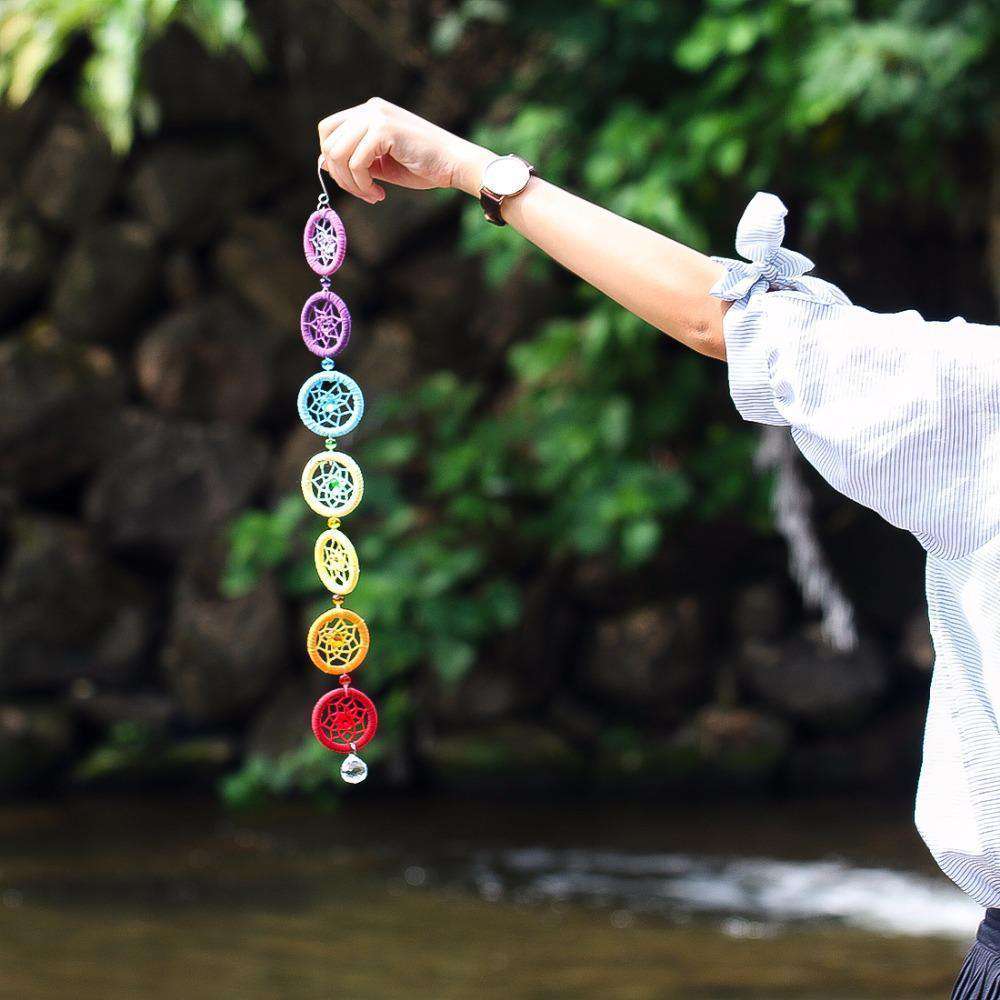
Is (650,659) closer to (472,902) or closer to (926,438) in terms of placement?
(472,902)

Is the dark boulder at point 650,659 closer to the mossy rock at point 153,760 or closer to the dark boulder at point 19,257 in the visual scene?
the mossy rock at point 153,760

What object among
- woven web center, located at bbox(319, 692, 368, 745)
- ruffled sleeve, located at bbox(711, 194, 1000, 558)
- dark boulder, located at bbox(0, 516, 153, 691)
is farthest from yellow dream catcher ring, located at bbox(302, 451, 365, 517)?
dark boulder, located at bbox(0, 516, 153, 691)

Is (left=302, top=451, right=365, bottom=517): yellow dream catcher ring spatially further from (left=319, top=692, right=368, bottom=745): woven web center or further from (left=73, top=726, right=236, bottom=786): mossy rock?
(left=73, top=726, right=236, bottom=786): mossy rock

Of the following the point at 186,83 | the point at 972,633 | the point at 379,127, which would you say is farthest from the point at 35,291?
the point at 972,633

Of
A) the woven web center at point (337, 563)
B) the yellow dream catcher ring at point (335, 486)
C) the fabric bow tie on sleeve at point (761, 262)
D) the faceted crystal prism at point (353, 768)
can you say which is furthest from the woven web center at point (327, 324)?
the fabric bow tie on sleeve at point (761, 262)

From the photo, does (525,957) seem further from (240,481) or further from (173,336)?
(173,336)

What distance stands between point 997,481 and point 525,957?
3.71 metres

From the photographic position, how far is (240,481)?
23.2 feet

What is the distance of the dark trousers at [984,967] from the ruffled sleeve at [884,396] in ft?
1.18

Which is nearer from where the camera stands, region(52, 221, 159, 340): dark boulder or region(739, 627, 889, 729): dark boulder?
region(739, 627, 889, 729): dark boulder

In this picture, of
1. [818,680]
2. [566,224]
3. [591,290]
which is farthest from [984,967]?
[818,680]

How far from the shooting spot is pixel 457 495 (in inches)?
263

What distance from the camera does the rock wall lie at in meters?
6.91

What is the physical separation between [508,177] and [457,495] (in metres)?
5.26
